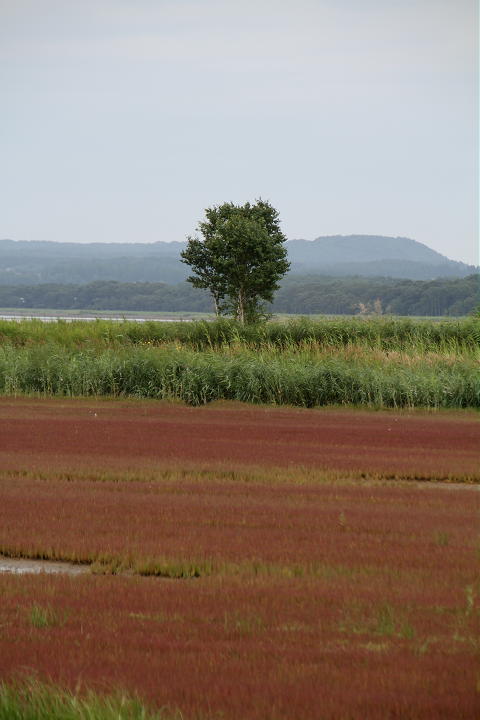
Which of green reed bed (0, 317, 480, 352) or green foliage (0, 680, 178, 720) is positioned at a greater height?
green reed bed (0, 317, 480, 352)

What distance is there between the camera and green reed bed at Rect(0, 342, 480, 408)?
78.6ft

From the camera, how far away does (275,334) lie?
3362 cm

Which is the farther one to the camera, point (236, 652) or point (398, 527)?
point (398, 527)

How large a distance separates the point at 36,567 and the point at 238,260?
38.7 meters

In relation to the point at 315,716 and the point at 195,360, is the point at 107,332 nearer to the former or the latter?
the point at 195,360

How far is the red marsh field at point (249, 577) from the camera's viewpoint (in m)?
5.20

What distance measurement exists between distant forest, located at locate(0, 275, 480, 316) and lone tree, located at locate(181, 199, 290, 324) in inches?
3184

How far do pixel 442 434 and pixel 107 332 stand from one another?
17.8 m

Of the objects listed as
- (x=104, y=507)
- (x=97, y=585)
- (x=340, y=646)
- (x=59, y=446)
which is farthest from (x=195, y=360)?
(x=340, y=646)

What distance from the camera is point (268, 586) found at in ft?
24.5

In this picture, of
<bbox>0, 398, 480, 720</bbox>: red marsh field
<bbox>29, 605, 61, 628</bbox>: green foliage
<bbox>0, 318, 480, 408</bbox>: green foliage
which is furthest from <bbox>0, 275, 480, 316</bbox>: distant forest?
<bbox>29, 605, 61, 628</bbox>: green foliage

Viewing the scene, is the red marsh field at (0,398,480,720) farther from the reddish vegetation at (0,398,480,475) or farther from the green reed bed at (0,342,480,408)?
the green reed bed at (0,342,480,408)

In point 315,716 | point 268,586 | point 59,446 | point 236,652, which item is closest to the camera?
point 315,716

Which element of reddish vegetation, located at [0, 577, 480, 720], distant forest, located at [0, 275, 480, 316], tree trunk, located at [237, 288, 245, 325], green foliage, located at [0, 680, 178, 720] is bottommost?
reddish vegetation, located at [0, 577, 480, 720]
